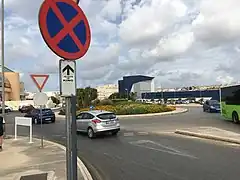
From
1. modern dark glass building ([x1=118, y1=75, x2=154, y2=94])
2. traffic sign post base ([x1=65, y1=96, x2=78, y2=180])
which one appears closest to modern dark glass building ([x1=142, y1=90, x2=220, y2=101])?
modern dark glass building ([x1=118, y1=75, x2=154, y2=94])

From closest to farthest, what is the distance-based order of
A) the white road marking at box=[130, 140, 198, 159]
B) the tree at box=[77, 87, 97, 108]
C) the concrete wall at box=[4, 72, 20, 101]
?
the white road marking at box=[130, 140, 198, 159], the tree at box=[77, 87, 97, 108], the concrete wall at box=[4, 72, 20, 101]

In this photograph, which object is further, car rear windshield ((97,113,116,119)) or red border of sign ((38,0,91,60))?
car rear windshield ((97,113,116,119))

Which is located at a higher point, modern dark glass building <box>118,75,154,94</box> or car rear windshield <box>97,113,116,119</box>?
modern dark glass building <box>118,75,154,94</box>

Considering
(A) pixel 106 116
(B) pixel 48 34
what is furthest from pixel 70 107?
(A) pixel 106 116

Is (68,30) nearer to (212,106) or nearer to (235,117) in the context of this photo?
(235,117)

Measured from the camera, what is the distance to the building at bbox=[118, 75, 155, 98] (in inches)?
3770

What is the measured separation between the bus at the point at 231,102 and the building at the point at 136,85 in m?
60.4

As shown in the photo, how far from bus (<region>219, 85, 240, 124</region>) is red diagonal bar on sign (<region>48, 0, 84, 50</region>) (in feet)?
67.7

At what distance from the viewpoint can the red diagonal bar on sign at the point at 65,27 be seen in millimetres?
3824

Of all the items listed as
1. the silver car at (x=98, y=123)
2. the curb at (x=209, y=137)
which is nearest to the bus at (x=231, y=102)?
the curb at (x=209, y=137)

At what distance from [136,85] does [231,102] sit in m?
72.9

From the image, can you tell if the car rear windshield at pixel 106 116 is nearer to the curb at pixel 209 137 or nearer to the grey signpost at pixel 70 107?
the curb at pixel 209 137

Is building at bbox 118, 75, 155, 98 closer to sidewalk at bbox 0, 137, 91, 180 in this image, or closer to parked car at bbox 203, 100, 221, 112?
parked car at bbox 203, 100, 221, 112

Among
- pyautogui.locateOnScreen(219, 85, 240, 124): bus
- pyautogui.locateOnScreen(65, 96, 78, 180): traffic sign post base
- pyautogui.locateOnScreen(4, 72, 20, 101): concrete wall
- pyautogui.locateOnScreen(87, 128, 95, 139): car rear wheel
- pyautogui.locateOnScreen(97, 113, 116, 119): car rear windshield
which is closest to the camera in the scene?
pyautogui.locateOnScreen(65, 96, 78, 180): traffic sign post base
